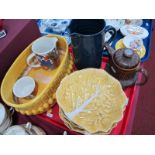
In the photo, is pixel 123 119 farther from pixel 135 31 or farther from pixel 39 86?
pixel 135 31

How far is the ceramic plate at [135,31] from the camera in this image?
775 millimetres

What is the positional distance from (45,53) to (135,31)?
0.39 m

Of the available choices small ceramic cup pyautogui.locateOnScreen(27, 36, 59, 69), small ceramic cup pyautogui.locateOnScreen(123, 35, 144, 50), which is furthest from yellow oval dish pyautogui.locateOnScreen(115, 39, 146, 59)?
small ceramic cup pyautogui.locateOnScreen(27, 36, 59, 69)

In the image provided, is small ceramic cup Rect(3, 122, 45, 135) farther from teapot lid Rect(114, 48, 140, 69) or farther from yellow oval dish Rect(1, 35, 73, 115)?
teapot lid Rect(114, 48, 140, 69)

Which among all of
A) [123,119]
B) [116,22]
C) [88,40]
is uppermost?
[88,40]

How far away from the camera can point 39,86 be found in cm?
61

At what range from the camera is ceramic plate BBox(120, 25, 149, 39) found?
775 mm

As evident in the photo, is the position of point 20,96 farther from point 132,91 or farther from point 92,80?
point 132,91

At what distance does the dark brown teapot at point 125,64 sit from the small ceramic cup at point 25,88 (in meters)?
0.23

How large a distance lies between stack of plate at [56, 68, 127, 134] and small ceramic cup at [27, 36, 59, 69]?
104mm

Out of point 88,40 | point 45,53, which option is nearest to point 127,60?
point 88,40

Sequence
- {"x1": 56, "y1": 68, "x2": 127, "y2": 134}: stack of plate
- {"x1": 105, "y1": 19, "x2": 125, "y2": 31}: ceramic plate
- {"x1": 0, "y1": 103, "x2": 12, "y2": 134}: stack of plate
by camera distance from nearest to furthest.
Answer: {"x1": 56, "y1": 68, "x2": 127, "y2": 134}: stack of plate → {"x1": 0, "y1": 103, "x2": 12, "y2": 134}: stack of plate → {"x1": 105, "y1": 19, "x2": 125, "y2": 31}: ceramic plate

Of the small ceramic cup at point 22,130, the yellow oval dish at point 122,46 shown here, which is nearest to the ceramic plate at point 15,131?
the small ceramic cup at point 22,130

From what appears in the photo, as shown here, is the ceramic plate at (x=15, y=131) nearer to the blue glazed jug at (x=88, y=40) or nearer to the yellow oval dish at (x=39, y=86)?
the yellow oval dish at (x=39, y=86)
